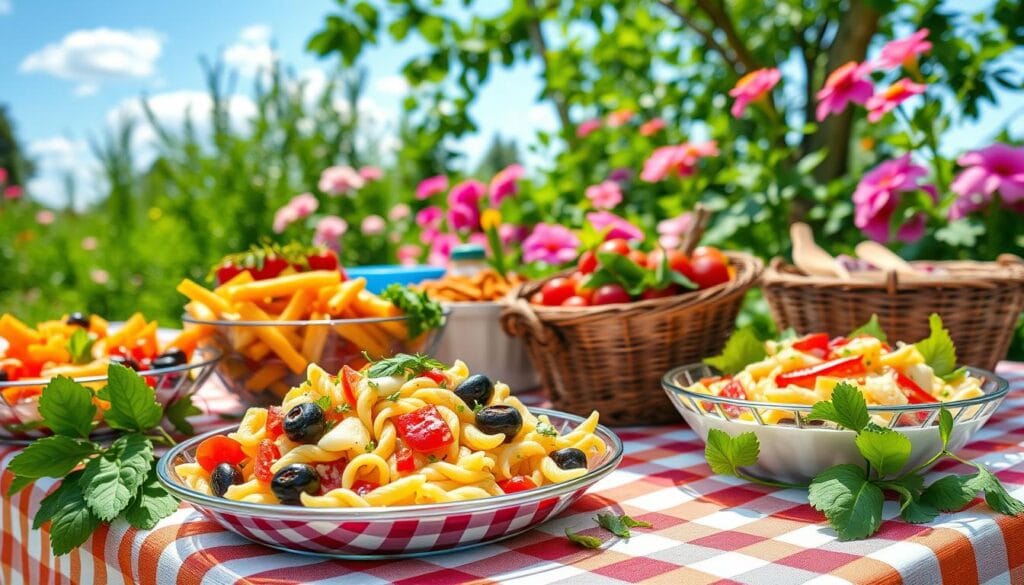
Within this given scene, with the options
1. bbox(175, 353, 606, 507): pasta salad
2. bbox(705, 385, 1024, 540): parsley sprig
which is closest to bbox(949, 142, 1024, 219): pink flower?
bbox(705, 385, 1024, 540): parsley sprig

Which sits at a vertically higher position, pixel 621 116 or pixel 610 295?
pixel 621 116

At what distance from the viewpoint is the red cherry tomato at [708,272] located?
1605mm

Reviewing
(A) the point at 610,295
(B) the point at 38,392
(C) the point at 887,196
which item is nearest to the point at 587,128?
(C) the point at 887,196

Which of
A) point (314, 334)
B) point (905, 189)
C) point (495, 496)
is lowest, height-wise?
point (495, 496)

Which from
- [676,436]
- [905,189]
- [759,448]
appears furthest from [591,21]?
[759,448]

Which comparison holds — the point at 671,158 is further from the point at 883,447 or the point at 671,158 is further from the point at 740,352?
the point at 883,447

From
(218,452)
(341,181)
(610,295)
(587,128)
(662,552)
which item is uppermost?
(587,128)

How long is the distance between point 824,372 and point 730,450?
0.63 feet

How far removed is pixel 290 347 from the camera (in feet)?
4.74

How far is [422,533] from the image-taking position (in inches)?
33.7

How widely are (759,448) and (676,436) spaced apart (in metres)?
0.38

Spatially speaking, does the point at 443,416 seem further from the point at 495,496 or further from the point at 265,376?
the point at 265,376

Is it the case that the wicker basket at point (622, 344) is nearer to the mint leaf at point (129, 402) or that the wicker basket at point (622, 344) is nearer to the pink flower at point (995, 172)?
the mint leaf at point (129, 402)

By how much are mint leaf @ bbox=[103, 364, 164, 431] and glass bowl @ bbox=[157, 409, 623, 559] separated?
10.1 inches
